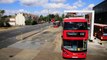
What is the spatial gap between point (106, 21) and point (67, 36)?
31226mm

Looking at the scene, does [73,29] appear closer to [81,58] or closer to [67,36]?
[67,36]

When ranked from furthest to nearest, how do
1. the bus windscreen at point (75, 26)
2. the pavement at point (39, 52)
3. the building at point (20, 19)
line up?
1. the building at point (20, 19)
2. the pavement at point (39, 52)
3. the bus windscreen at point (75, 26)

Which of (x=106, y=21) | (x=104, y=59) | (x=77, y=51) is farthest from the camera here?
(x=106, y=21)

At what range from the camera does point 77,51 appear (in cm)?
2169

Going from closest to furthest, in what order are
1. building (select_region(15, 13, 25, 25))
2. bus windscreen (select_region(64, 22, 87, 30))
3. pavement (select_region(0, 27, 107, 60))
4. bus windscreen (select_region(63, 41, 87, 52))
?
1. bus windscreen (select_region(63, 41, 87, 52))
2. bus windscreen (select_region(64, 22, 87, 30))
3. pavement (select_region(0, 27, 107, 60))
4. building (select_region(15, 13, 25, 25))

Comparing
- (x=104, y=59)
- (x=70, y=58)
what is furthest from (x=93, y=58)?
(x=70, y=58)

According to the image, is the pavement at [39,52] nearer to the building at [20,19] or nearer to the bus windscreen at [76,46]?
the bus windscreen at [76,46]

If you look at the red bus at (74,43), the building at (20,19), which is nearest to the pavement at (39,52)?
the red bus at (74,43)

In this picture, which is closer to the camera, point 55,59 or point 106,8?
point 55,59

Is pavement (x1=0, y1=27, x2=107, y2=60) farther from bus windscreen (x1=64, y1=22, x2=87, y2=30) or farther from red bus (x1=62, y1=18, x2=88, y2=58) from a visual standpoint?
bus windscreen (x1=64, y1=22, x2=87, y2=30)

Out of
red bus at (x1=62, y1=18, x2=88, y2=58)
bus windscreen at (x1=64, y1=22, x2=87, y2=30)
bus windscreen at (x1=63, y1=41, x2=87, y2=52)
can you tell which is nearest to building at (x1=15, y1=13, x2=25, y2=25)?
bus windscreen at (x1=64, y1=22, x2=87, y2=30)

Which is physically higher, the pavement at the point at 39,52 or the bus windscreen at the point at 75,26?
the bus windscreen at the point at 75,26

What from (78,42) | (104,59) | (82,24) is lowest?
(104,59)

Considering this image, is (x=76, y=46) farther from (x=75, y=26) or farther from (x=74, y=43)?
(x=75, y=26)
